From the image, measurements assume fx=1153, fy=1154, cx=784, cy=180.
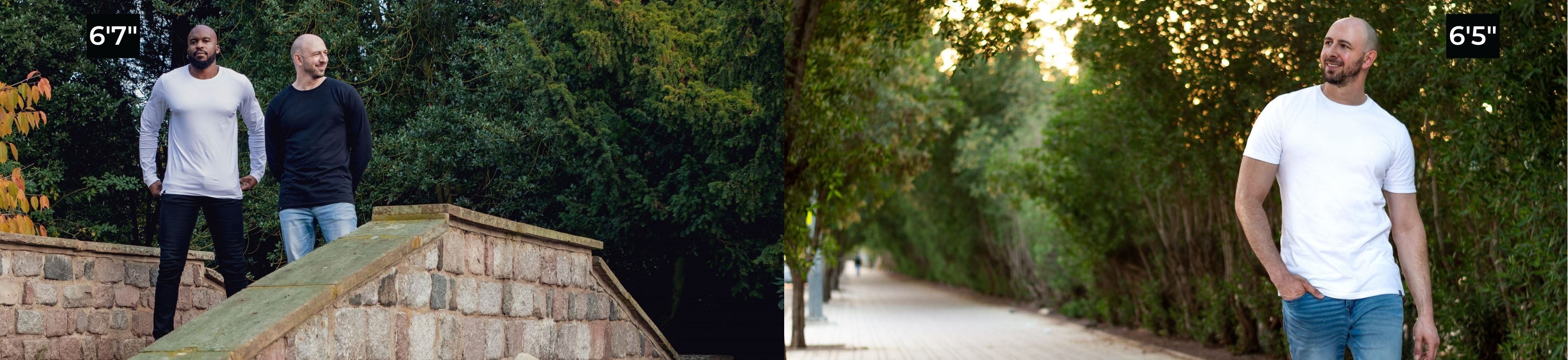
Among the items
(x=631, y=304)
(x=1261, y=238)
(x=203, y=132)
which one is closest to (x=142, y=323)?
(x=203, y=132)

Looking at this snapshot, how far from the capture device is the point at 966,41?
25.7ft

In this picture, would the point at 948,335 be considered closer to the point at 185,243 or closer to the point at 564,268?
the point at 564,268

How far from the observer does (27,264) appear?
13.7 ft

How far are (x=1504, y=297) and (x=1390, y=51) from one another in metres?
1.69

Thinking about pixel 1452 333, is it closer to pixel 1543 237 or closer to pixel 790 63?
pixel 1543 237

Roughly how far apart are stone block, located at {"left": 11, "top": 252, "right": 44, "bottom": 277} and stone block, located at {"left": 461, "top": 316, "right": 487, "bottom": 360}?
1579mm

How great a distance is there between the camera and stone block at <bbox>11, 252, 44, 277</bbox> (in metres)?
4.16

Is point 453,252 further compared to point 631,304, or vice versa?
point 631,304

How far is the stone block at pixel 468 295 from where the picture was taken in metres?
4.11

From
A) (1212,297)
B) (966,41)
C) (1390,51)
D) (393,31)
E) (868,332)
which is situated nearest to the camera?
(393,31)

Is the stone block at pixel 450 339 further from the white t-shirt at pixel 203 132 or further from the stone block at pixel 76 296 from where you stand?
the stone block at pixel 76 296

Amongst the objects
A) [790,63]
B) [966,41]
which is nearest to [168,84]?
[790,63]

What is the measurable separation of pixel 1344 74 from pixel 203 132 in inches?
166

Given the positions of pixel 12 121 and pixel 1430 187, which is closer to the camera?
pixel 12 121
